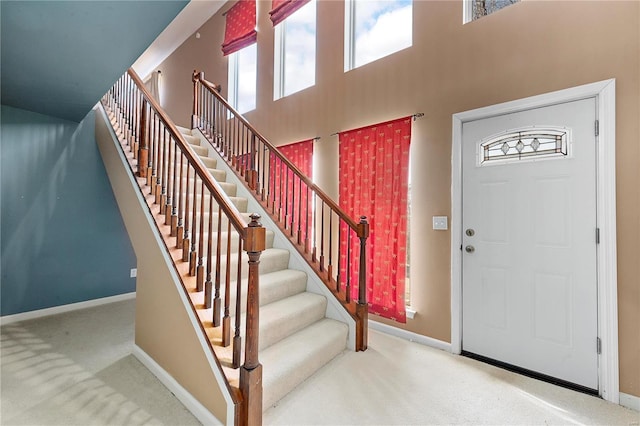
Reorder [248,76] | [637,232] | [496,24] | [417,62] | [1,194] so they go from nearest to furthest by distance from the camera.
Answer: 1. [637,232]
2. [496,24]
3. [417,62]
4. [1,194]
5. [248,76]

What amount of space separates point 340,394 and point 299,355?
0.36 m

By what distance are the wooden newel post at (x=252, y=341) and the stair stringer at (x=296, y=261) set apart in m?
1.06

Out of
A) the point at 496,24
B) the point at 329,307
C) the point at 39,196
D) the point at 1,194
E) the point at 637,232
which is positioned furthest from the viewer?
the point at 39,196

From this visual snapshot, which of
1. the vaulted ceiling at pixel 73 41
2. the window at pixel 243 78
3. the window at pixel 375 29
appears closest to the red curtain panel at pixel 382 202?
the window at pixel 375 29

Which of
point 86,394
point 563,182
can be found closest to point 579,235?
point 563,182

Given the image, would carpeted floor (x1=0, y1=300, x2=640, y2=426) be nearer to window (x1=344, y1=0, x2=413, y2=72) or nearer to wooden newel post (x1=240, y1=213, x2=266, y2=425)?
wooden newel post (x1=240, y1=213, x2=266, y2=425)

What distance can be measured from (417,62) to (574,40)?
1141 millimetres

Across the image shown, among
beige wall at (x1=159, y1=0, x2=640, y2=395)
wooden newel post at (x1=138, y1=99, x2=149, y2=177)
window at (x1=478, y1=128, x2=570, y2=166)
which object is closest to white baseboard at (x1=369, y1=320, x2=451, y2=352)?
beige wall at (x1=159, y1=0, x2=640, y2=395)

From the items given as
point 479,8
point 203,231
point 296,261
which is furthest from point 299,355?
point 479,8

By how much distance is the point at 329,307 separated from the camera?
2.44m

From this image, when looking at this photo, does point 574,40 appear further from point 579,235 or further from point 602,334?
point 602,334

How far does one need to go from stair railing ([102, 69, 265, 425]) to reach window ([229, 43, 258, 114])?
6.44 feet

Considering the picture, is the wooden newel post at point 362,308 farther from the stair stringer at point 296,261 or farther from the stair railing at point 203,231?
the stair railing at point 203,231

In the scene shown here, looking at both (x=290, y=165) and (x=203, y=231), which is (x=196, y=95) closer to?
(x=290, y=165)
